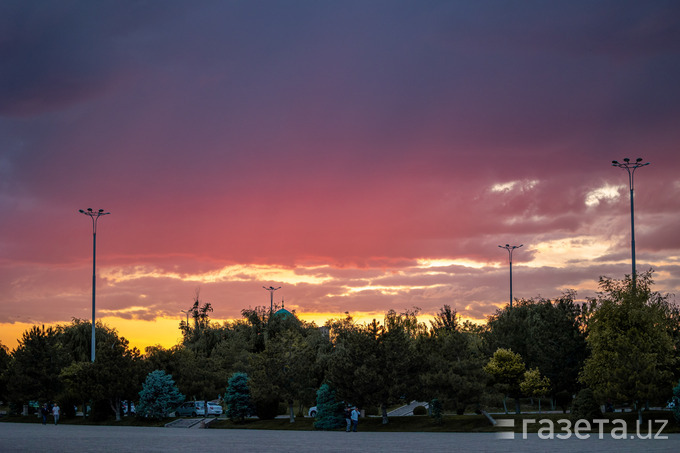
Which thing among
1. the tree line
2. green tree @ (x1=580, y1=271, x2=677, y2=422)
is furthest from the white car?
green tree @ (x1=580, y1=271, x2=677, y2=422)

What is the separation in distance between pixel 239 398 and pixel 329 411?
10665mm

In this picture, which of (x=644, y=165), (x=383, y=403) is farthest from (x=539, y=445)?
(x=644, y=165)

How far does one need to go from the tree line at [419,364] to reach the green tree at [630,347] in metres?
0.06

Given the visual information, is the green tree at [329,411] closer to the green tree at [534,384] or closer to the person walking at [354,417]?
the person walking at [354,417]

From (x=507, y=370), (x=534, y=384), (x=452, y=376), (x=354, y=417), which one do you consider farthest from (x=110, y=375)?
(x=534, y=384)

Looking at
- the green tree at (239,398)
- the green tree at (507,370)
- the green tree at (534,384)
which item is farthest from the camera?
the green tree at (239,398)

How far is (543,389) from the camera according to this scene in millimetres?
56594

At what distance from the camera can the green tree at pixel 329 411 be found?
5325 centimetres

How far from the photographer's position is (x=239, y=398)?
200 feet

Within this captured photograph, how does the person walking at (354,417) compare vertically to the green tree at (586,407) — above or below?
below

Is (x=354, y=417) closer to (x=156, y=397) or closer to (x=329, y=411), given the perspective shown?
(x=329, y=411)

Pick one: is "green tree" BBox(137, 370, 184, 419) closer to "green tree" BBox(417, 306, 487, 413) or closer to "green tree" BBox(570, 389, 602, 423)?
"green tree" BBox(417, 306, 487, 413)

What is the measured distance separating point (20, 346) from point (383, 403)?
40.4m

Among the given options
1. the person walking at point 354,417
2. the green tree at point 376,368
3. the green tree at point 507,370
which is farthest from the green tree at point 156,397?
the green tree at point 507,370
